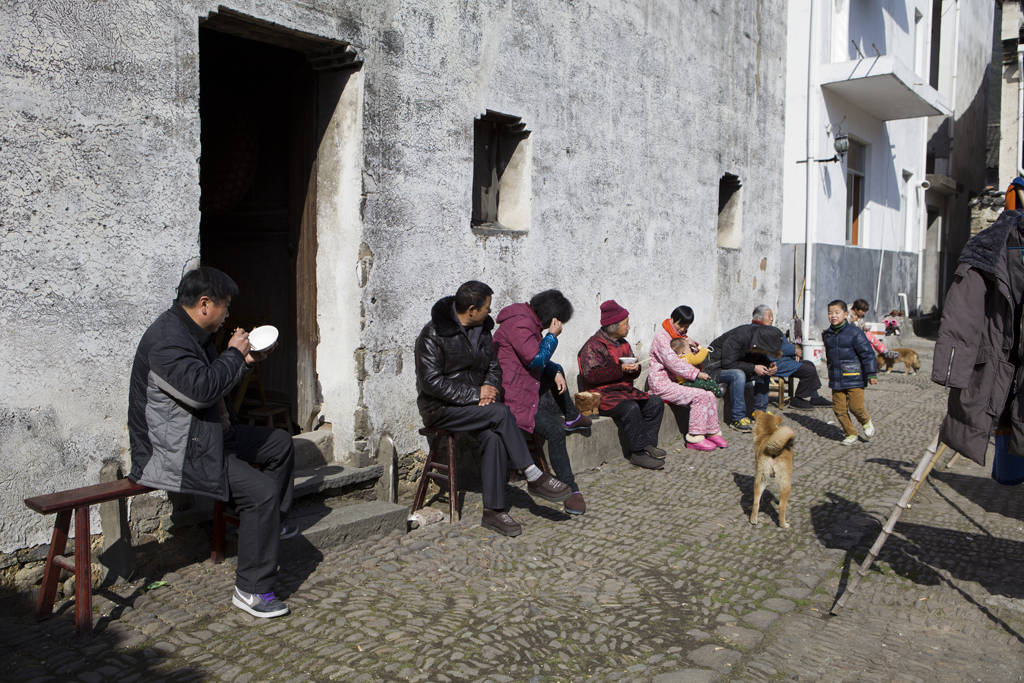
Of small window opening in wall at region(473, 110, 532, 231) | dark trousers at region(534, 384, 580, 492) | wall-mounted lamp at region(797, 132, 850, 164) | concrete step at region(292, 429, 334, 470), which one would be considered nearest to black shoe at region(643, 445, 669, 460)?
dark trousers at region(534, 384, 580, 492)

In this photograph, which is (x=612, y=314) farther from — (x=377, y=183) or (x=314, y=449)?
(x=314, y=449)

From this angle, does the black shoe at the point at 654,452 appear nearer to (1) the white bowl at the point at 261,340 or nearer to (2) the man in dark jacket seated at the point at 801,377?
(2) the man in dark jacket seated at the point at 801,377

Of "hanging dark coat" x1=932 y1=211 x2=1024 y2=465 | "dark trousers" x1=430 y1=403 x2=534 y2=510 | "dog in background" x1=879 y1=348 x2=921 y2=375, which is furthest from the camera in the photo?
"dog in background" x1=879 y1=348 x2=921 y2=375

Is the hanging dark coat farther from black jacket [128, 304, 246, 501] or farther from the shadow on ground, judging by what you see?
black jacket [128, 304, 246, 501]

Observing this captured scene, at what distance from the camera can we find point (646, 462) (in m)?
7.46

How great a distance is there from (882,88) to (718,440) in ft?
27.5

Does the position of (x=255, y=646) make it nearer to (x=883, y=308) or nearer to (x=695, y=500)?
(x=695, y=500)

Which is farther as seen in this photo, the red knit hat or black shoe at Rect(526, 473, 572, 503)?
the red knit hat

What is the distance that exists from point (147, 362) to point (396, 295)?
230 centimetres

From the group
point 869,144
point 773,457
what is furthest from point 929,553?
point 869,144

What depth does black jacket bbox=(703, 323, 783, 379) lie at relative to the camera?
371 inches

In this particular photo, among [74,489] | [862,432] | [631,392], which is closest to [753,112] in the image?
[862,432]

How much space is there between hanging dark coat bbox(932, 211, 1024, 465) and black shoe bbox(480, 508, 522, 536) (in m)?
2.63

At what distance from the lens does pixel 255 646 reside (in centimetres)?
389
